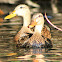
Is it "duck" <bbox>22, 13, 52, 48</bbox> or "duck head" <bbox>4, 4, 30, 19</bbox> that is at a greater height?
"duck head" <bbox>4, 4, 30, 19</bbox>

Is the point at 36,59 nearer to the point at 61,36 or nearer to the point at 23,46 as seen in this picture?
the point at 23,46

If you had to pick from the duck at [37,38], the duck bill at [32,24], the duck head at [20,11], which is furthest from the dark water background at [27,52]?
the duck head at [20,11]

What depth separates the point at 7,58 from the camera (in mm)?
7676

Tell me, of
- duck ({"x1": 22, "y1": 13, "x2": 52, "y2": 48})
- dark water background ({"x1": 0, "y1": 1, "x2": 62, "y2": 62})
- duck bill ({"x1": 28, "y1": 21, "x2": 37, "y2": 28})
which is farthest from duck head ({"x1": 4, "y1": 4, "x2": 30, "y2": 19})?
duck bill ({"x1": 28, "y1": 21, "x2": 37, "y2": 28})

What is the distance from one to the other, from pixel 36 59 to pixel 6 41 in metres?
2.75

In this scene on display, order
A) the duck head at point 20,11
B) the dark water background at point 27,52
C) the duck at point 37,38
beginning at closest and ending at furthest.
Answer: the dark water background at point 27,52 < the duck at point 37,38 < the duck head at point 20,11

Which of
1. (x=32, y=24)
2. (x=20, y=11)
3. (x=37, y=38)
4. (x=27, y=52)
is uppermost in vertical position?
(x=20, y=11)

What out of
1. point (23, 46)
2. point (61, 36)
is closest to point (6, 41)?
point (23, 46)

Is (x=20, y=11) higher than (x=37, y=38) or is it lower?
higher

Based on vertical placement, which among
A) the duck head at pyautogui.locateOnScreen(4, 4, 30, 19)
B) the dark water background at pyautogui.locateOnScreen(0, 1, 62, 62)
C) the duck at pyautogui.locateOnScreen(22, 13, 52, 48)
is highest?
the duck head at pyautogui.locateOnScreen(4, 4, 30, 19)

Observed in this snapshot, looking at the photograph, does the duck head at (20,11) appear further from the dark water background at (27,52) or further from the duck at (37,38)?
the duck at (37,38)

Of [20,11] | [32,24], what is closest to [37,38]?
[32,24]

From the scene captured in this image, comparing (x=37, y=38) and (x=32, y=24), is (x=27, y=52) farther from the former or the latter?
(x=32, y=24)

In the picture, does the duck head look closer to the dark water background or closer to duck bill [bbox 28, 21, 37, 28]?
the dark water background
